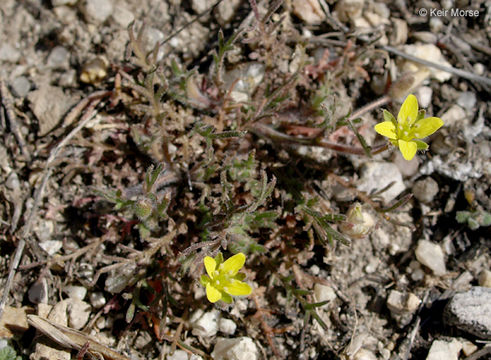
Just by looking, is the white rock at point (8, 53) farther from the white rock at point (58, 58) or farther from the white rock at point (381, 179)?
the white rock at point (381, 179)

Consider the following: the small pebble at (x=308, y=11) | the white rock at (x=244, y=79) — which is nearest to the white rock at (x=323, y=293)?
the white rock at (x=244, y=79)

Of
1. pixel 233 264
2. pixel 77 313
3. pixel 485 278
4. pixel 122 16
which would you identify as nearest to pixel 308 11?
pixel 122 16

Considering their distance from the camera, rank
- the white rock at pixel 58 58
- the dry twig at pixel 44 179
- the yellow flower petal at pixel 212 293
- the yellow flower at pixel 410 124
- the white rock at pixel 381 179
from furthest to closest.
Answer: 1. the white rock at pixel 58 58
2. the white rock at pixel 381 179
3. the dry twig at pixel 44 179
4. the yellow flower at pixel 410 124
5. the yellow flower petal at pixel 212 293

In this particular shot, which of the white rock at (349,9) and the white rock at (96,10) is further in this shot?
the white rock at (349,9)

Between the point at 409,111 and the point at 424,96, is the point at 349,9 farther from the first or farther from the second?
the point at 409,111

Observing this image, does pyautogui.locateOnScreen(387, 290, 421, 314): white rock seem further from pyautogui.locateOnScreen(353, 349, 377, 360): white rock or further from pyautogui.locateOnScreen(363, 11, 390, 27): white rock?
pyautogui.locateOnScreen(363, 11, 390, 27): white rock

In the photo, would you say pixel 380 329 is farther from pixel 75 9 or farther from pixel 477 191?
pixel 75 9
